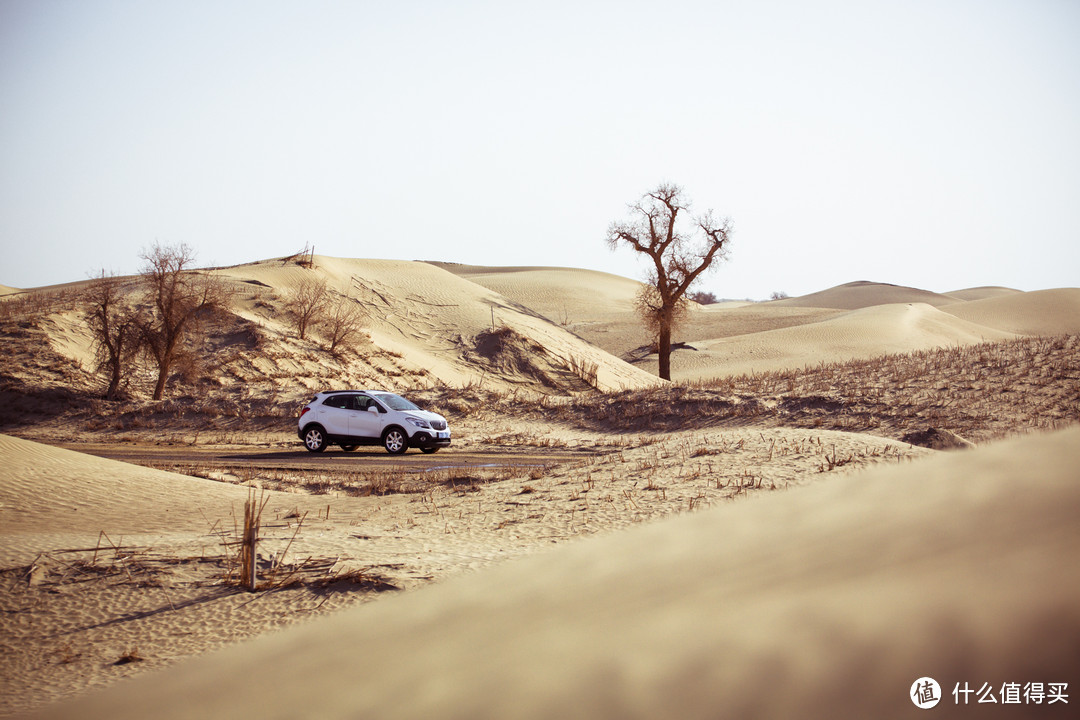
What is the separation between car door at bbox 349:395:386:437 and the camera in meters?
19.0

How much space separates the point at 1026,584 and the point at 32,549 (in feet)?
27.5

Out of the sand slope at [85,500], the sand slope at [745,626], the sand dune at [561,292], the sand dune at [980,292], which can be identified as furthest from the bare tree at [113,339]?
the sand dune at [980,292]

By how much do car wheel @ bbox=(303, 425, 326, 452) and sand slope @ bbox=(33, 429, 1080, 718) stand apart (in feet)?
52.0

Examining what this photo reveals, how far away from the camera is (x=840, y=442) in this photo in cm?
1263

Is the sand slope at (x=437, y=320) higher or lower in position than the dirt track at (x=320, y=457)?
higher

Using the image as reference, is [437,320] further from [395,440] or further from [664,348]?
[395,440]

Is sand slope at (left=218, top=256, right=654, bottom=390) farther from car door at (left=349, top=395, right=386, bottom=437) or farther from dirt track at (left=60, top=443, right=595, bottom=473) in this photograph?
dirt track at (left=60, top=443, right=595, bottom=473)

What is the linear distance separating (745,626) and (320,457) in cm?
1707

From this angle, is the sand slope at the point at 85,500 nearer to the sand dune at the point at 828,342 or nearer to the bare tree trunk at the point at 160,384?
the bare tree trunk at the point at 160,384

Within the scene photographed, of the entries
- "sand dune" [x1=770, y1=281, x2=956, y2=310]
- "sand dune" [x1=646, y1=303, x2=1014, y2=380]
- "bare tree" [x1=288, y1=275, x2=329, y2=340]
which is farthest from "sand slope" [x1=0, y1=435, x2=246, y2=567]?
"sand dune" [x1=770, y1=281, x2=956, y2=310]

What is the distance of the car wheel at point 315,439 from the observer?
756 inches

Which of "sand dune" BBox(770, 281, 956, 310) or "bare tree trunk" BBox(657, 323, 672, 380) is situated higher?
"sand dune" BBox(770, 281, 956, 310)

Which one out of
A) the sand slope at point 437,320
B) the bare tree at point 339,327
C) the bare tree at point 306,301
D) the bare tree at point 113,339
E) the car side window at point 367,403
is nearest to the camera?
the car side window at point 367,403

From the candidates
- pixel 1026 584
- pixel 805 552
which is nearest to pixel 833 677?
pixel 1026 584
